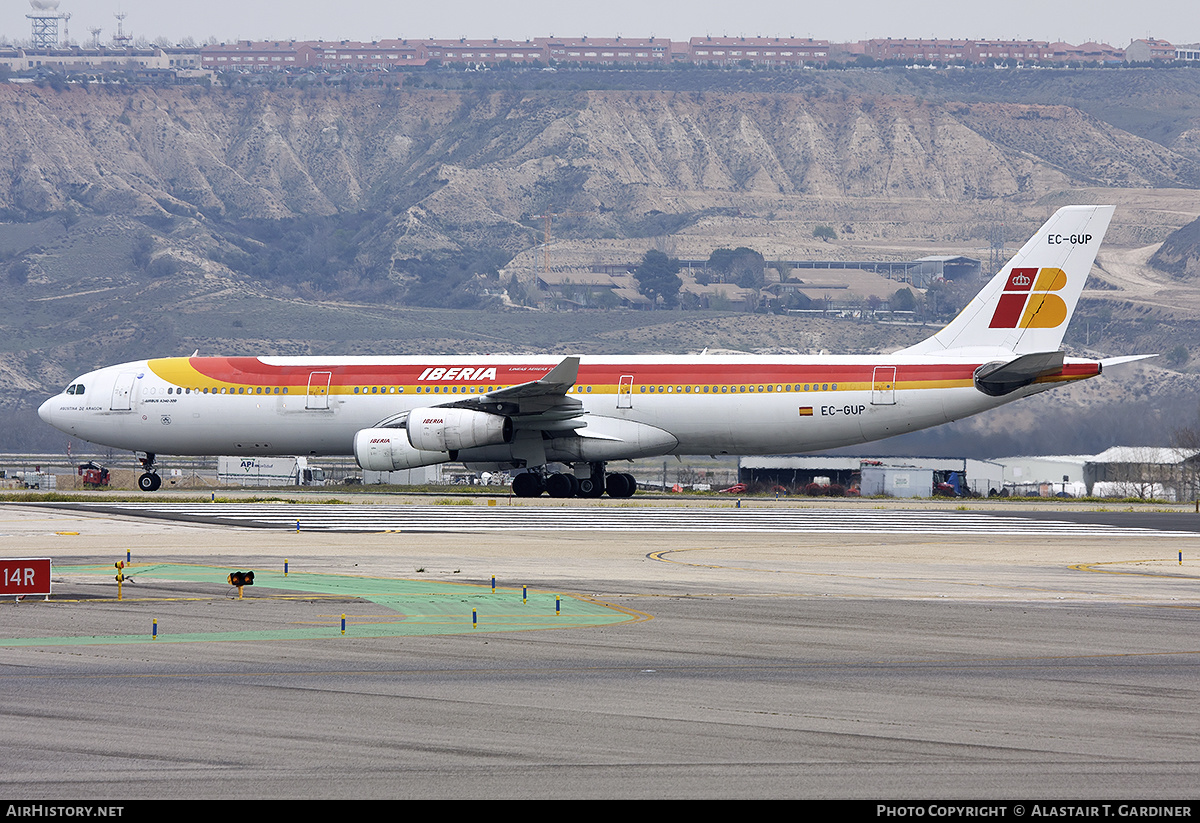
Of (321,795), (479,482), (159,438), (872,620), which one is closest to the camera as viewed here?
(321,795)

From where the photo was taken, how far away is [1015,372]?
40031mm

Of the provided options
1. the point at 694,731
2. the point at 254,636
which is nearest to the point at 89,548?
the point at 254,636

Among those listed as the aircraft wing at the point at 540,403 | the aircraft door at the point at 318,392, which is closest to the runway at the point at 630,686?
the aircraft wing at the point at 540,403

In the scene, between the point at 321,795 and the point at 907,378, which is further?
the point at 907,378

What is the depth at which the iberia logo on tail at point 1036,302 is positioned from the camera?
4238 centimetres

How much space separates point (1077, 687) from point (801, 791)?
4.90 m

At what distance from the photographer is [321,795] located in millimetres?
10297

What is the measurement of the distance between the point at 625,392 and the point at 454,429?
18.0 feet

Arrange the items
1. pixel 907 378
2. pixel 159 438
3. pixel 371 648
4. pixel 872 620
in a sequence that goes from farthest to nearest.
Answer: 1. pixel 159 438
2. pixel 907 378
3. pixel 872 620
4. pixel 371 648

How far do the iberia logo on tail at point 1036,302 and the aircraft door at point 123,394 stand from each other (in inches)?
1095

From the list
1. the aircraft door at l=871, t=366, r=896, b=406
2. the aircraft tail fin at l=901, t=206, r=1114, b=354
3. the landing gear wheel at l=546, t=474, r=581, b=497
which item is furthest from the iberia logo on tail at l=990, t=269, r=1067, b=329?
the landing gear wheel at l=546, t=474, r=581, b=497

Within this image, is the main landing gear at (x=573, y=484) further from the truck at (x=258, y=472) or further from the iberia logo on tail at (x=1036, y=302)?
the truck at (x=258, y=472)

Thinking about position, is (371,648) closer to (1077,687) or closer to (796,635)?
(796,635)

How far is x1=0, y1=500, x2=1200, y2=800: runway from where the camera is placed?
1084 cm
